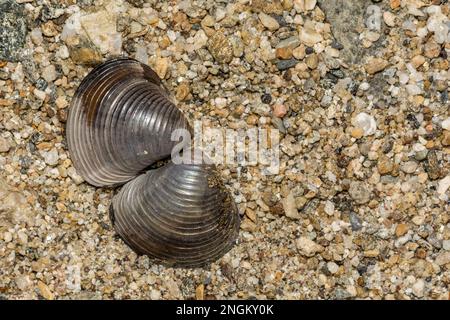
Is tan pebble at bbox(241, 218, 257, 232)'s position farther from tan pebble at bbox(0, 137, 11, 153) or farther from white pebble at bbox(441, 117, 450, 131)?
tan pebble at bbox(0, 137, 11, 153)

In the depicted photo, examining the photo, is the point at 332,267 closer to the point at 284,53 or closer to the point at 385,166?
the point at 385,166

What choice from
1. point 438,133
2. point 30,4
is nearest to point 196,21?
point 30,4

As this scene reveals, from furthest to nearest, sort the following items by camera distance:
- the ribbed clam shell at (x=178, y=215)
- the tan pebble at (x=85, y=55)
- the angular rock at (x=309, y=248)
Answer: the tan pebble at (x=85, y=55) < the angular rock at (x=309, y=248) < the ribbed clam shell at (x=178, y=215)

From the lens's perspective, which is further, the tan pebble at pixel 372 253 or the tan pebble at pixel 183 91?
the tan pebble at pixel 183 91

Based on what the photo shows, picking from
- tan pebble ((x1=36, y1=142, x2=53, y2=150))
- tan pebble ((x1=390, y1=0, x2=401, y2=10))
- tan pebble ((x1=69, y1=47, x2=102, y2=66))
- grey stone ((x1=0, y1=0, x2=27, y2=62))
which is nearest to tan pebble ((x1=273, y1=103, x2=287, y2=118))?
tan pebble ((x1=390, y1=0, x2=401, y2=10))

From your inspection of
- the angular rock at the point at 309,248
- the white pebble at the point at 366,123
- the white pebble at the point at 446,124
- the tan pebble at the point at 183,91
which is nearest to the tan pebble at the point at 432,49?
the white pebble at the point at 446,124

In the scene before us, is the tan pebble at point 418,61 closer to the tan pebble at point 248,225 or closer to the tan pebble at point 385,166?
the tan pebble at point 385,166

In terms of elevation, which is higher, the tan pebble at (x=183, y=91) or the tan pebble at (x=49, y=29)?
the tan pebble at (x=49, y=29)

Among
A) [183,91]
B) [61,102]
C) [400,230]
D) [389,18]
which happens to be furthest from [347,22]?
[61,102]
